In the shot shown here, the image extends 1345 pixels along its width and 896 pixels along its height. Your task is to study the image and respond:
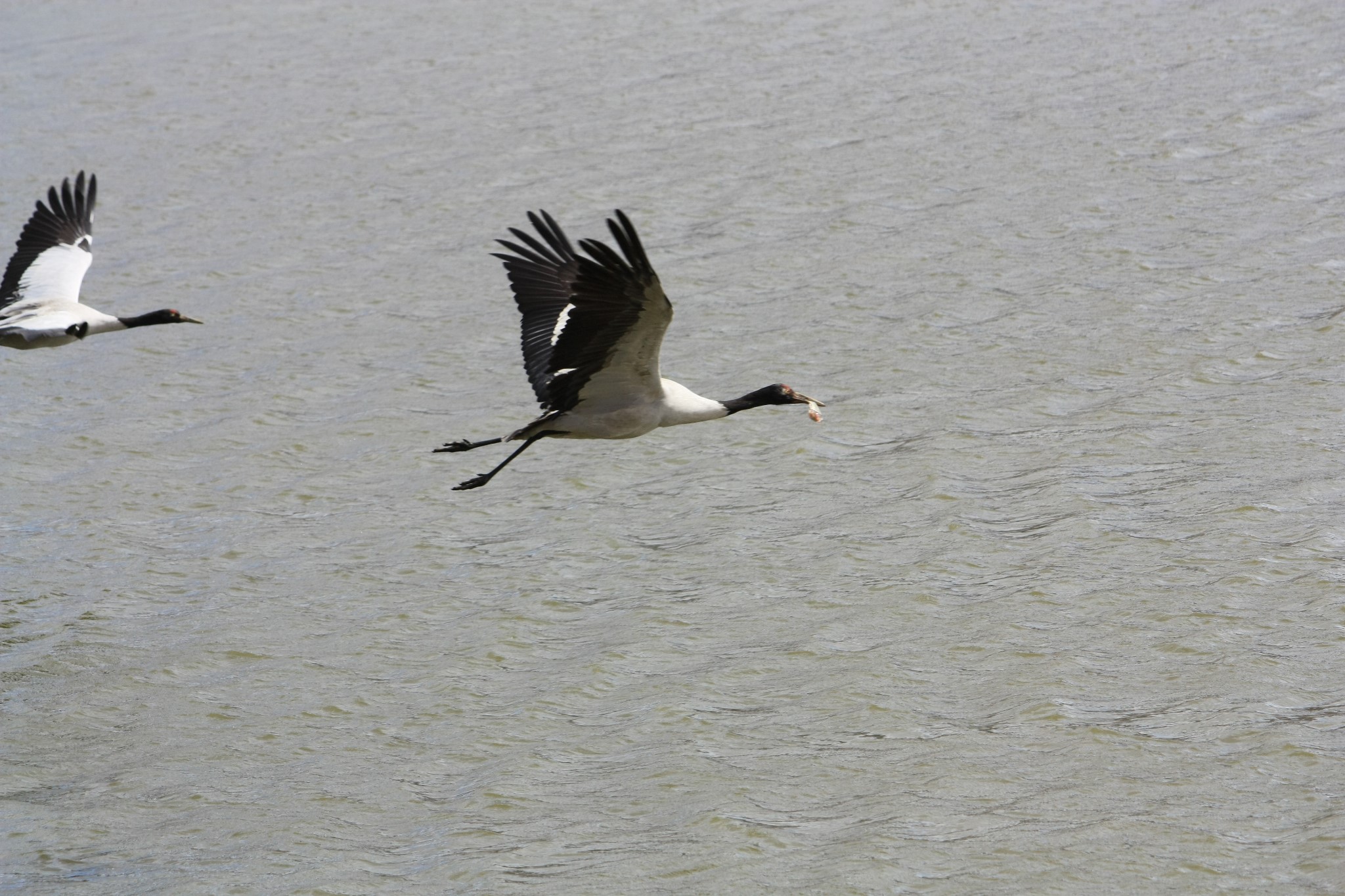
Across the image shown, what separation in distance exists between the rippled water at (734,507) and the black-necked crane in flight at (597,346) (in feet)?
4.96

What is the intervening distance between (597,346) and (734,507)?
3467 millimetres

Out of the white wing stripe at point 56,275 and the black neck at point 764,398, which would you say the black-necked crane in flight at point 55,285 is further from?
the black neck at point 764,398

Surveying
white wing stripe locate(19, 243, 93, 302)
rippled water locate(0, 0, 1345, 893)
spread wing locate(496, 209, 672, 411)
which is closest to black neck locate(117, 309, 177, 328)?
white wing stripe locate(19, 243, 93, 302)

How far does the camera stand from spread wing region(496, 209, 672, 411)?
7.87 meters

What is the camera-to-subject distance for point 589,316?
832 centimetres

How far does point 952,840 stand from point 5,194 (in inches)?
601

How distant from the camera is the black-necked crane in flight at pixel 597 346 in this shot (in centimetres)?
798

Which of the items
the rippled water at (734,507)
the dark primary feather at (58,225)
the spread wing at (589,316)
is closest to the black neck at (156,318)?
the dark primary feather at (58,225)

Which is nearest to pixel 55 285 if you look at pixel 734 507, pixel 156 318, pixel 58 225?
pixel 58 225

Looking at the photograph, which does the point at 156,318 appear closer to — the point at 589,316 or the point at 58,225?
the point at 58,225

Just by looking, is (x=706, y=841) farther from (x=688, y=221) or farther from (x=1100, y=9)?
(x=1100, y=9)

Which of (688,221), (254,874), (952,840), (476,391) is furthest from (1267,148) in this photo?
(254,874)

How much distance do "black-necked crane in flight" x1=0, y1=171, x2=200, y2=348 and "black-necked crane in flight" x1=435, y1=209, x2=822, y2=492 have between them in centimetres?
343

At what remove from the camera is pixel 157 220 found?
1817 cm
